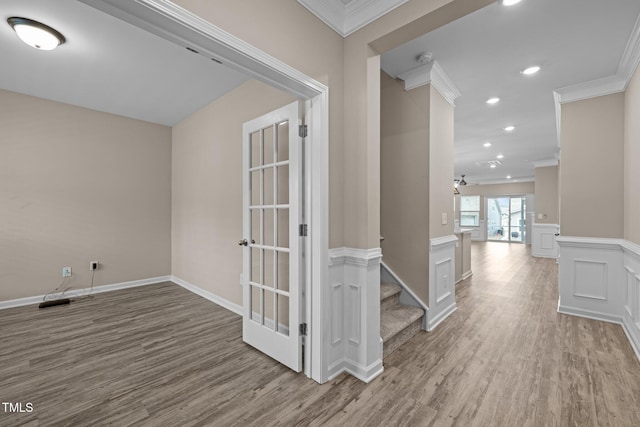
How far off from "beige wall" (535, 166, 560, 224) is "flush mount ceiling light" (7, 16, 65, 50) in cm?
1013

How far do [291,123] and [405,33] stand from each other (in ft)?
3.34

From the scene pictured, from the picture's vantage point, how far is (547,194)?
24.7 ft

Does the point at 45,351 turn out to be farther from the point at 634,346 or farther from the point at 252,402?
the point at 634,346

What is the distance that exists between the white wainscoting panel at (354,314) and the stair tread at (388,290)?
723 millimetres

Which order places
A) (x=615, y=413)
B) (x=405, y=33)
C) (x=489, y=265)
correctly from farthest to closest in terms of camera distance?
(x=489, y=265) → (x=405, y=33) → (x=615, y=413)

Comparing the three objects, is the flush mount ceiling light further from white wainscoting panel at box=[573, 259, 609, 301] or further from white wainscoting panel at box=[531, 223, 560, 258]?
white wainscoting panel at box=[531, 223, 560, 258]

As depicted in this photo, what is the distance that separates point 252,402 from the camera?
178cm

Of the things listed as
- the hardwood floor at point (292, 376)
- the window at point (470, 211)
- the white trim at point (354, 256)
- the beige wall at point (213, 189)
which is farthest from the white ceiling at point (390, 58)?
the window at point (470, 211)

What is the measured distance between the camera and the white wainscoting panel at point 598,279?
2.88 metres

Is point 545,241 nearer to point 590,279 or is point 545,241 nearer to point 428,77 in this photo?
point 590,279

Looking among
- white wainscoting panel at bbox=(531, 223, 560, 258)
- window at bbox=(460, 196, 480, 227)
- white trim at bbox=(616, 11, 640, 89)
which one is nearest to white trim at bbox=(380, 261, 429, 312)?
white trim at bbox=(616, 11, 640, 89)

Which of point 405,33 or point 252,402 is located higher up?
point 405,33

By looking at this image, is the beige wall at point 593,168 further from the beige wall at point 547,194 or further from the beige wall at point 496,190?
the beige wall at point 496,190

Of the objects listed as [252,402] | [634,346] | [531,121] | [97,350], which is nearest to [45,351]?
[97,350]
